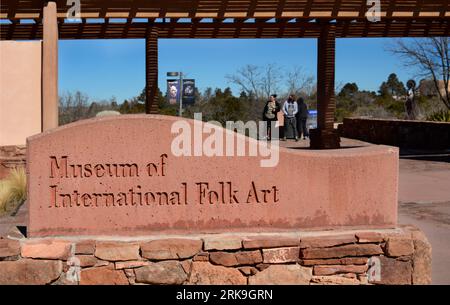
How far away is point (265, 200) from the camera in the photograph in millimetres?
4688

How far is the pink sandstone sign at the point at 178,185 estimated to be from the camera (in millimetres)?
4535

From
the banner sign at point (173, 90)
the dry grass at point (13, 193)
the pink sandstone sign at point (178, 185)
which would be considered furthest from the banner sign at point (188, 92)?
the pink sandstone sign at point (178, 185)

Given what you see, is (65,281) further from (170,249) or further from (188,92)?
(188,92)

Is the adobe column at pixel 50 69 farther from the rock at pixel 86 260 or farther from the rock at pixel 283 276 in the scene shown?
the rock at pixel 283 276

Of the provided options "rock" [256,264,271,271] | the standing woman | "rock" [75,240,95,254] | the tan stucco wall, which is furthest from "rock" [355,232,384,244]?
the standing woman

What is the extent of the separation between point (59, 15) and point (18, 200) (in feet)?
16.4

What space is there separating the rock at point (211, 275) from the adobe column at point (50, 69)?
23.2ft

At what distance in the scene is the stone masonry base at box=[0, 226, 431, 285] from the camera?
4402 mm

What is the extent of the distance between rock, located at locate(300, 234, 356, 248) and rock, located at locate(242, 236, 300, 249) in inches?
2.4

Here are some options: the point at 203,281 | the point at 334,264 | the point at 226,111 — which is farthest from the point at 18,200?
the point at 226,111

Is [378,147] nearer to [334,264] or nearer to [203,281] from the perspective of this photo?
[334,264]

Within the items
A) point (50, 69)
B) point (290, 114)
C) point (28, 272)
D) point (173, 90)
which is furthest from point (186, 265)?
point (173, 90)

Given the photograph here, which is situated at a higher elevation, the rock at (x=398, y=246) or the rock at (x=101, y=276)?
the rock at (x=398, y=246)

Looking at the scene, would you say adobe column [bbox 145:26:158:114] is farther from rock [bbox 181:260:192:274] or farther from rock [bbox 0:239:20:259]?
rock [bbox 181:260:192:274]
